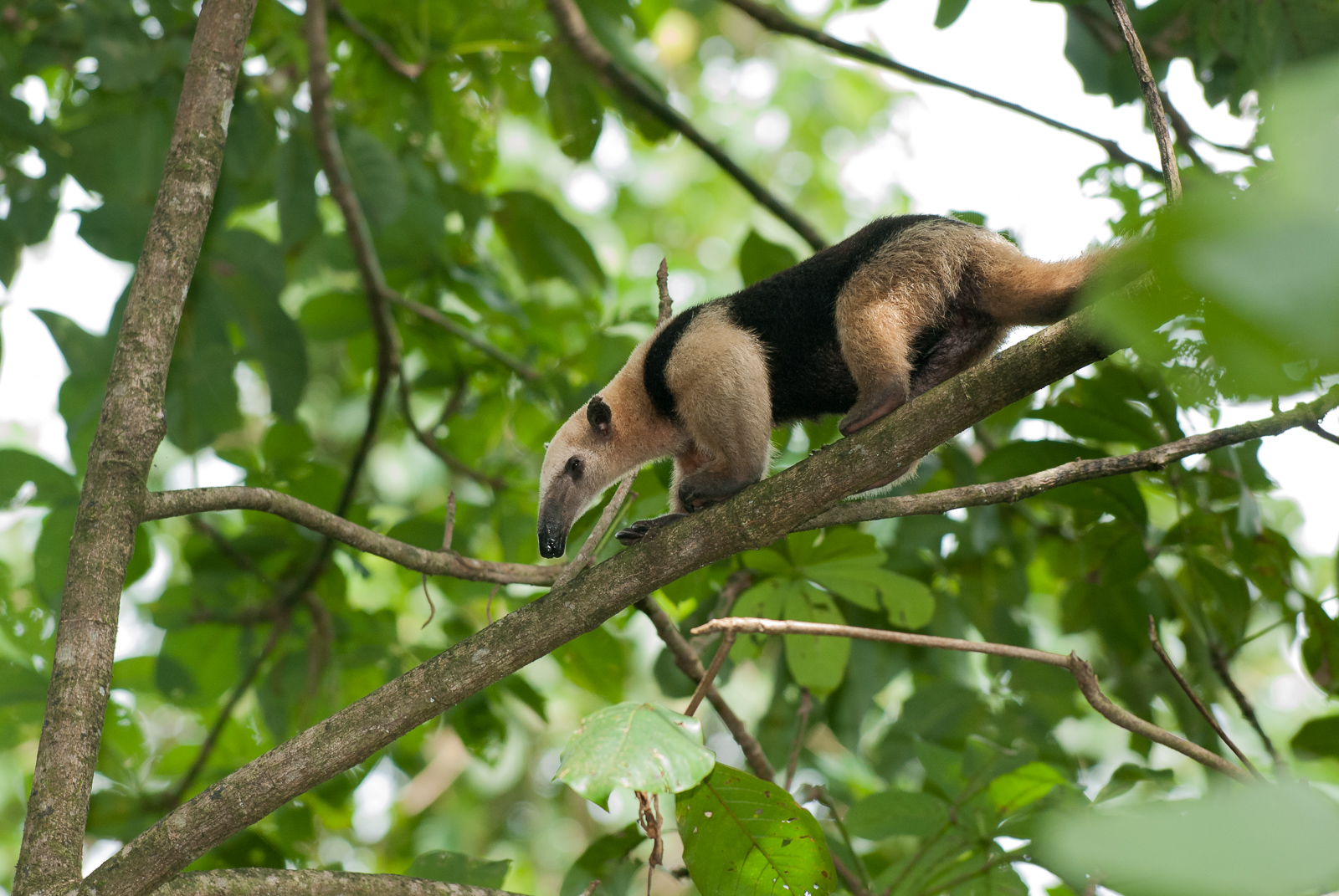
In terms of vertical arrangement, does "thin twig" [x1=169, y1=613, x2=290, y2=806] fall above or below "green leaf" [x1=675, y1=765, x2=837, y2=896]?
above

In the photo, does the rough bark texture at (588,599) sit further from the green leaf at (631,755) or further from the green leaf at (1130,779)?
the green leaf at (1130,779)

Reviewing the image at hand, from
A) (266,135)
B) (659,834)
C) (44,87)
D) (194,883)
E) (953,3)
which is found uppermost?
(44,87)

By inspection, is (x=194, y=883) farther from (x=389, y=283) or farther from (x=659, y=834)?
(x=389, y=283)

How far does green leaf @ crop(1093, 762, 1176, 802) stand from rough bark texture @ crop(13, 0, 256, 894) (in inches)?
117

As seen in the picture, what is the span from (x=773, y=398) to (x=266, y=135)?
325cm

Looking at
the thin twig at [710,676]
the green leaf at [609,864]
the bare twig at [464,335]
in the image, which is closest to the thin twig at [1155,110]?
the thin twig at [710,676]

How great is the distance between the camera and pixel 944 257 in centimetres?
367

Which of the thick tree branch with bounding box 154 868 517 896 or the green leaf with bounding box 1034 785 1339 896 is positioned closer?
the green leaf with bounding box 1034 785 1339 896

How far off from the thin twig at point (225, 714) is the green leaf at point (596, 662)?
143 cm

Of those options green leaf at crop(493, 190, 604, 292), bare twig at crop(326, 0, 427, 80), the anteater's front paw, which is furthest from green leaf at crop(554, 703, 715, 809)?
bare twig at crop(326, 0, 427, 80)

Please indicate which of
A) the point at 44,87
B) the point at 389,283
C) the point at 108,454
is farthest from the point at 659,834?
the point at 44,87

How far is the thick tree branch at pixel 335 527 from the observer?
8.59 feet

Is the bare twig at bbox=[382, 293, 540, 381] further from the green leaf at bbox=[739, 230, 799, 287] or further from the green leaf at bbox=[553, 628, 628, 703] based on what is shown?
the green leaf at bbox=[553, 628, 628, 703]

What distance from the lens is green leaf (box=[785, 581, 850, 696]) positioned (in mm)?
3791
